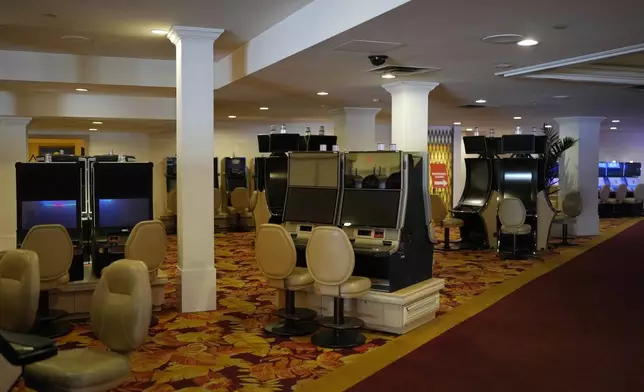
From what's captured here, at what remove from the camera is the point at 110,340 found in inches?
134

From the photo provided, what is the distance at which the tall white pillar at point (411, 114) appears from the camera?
320 inches

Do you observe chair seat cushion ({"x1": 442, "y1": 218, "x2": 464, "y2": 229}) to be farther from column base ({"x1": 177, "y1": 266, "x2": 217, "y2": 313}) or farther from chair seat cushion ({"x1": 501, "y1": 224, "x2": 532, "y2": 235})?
column base ({"x1": 177, "y1": 266, "x2": 217, "y2": 313})

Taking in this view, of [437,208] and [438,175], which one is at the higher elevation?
[438,175]

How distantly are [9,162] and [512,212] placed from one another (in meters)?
8.66

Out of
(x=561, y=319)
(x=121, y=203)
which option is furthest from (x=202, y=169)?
(x=561, y=319)

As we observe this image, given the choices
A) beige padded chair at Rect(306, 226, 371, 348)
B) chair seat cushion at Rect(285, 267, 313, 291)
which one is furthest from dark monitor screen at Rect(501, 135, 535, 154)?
chair seat cushion at Rect(285, 267, 313, 291)

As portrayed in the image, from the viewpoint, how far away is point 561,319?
6.11 meters

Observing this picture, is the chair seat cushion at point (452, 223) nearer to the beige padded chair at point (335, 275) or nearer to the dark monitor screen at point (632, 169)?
the beige padded chair at point (335, 275)

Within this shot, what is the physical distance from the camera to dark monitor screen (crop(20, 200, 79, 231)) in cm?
601

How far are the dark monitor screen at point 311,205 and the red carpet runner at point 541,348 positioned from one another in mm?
1558

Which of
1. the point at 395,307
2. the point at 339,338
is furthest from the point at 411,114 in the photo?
the point at 339,338

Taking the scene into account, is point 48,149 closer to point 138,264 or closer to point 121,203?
point 121,203

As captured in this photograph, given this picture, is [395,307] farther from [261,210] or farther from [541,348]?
Answer: [261,210]

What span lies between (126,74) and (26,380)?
5918 millimetres
